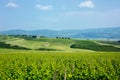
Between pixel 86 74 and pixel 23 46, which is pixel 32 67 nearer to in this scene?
pixel 86 74

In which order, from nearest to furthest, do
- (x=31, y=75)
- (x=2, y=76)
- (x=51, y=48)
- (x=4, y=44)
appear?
(x=2, y=76) < (x=31, y=75) < (x=51, y=48) < (x=4, y=44)

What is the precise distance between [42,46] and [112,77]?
8824 cm

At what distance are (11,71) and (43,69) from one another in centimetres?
280

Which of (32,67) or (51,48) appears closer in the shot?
(32,67)

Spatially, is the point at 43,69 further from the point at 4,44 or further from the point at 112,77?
the point at 4,44

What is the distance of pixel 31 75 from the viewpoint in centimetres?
2134

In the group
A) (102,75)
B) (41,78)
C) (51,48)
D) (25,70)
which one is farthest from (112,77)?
(51,48)

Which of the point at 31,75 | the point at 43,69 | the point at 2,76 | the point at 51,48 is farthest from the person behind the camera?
the point at 51,48

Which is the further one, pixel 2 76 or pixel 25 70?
pixel 25 70

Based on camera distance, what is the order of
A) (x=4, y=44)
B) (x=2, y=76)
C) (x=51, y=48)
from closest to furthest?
(x=2, y=76)
(x=51, y=48)
(x=4, y=44)

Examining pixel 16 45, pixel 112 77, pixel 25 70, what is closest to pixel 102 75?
pixel 112 77

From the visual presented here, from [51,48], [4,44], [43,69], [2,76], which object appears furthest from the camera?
[4,44]

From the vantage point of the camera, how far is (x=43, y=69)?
23.1 m

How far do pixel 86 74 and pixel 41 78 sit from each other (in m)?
3.66
